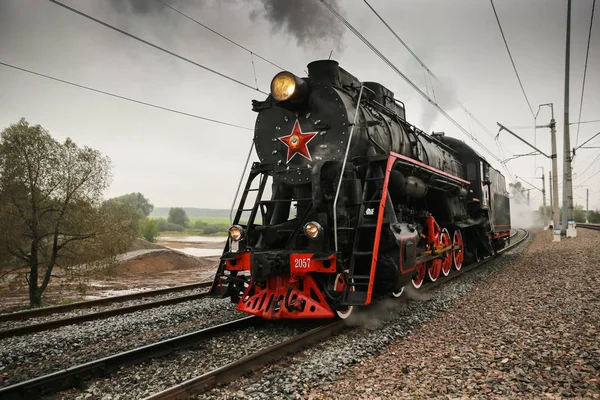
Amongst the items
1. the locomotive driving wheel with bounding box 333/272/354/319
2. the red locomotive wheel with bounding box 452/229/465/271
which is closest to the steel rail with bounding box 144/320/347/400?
the locomotive driving wheel with bounding box 333/272/354/319

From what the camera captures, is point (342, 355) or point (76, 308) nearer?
point (342, 355)

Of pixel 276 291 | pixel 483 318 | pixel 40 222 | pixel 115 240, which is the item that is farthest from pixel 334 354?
pixel 40 222

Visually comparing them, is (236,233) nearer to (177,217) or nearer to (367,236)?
(367,236)

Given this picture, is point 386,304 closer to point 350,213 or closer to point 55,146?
point 350,213

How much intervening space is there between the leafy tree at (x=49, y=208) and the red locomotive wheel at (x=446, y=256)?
9.12 m

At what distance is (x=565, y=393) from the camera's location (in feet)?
10.1

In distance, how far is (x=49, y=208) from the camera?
36.1 ft

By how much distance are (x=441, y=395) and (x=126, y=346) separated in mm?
3612

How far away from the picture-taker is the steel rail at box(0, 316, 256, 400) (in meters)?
3.19

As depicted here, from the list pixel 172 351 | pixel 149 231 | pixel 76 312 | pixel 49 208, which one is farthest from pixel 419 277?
pixel 149 231

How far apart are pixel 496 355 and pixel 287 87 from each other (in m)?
4.23

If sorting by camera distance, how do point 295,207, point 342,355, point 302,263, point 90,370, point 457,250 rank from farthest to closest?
point 457,250
point 295,207
point 302,263
point 342,355
point 90,370

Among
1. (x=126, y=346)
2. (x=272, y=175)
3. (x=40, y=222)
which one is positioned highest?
(x=272, y=175)

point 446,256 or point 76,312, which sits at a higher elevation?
point 446,256
